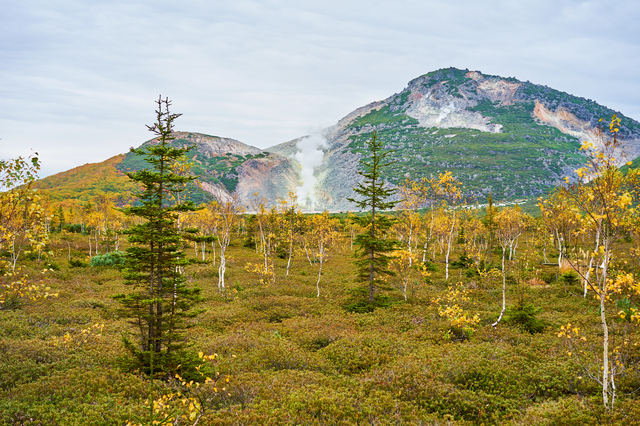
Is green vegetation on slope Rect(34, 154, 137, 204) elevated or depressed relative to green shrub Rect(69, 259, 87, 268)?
elevated

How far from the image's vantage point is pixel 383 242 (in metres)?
24.8

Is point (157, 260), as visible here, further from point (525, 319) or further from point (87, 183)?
point (87, 183)

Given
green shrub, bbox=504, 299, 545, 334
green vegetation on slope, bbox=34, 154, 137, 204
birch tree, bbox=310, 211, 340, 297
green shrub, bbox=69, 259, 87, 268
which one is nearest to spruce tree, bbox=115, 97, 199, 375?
birch tree, bbox=310, 211, 340, 297

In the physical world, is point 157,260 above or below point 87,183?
below

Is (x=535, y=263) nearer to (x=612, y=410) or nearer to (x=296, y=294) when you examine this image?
(x=296, y=294)

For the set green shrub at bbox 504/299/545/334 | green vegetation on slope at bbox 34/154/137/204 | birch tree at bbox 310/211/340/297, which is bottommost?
green shrub at bbox 504/299/545/334

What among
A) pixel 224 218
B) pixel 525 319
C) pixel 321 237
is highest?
pixel 224 218

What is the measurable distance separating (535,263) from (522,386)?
37850 millimetres

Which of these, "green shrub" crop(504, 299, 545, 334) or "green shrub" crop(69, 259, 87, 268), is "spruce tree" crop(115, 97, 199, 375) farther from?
"green shrub" crop(69, 259, 87, 268)

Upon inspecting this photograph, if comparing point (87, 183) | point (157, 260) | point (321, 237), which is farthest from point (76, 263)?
point (87, 183)

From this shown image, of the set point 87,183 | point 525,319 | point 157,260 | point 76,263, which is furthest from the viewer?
point 87,183

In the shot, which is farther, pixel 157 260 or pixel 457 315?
pixel 457 315

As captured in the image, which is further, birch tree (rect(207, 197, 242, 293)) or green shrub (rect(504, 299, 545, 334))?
birch tree (rect(207, 197, 242, 293))

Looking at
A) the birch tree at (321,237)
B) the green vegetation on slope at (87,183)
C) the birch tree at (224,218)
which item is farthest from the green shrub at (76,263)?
the green vegetation on slope at (87,183)
